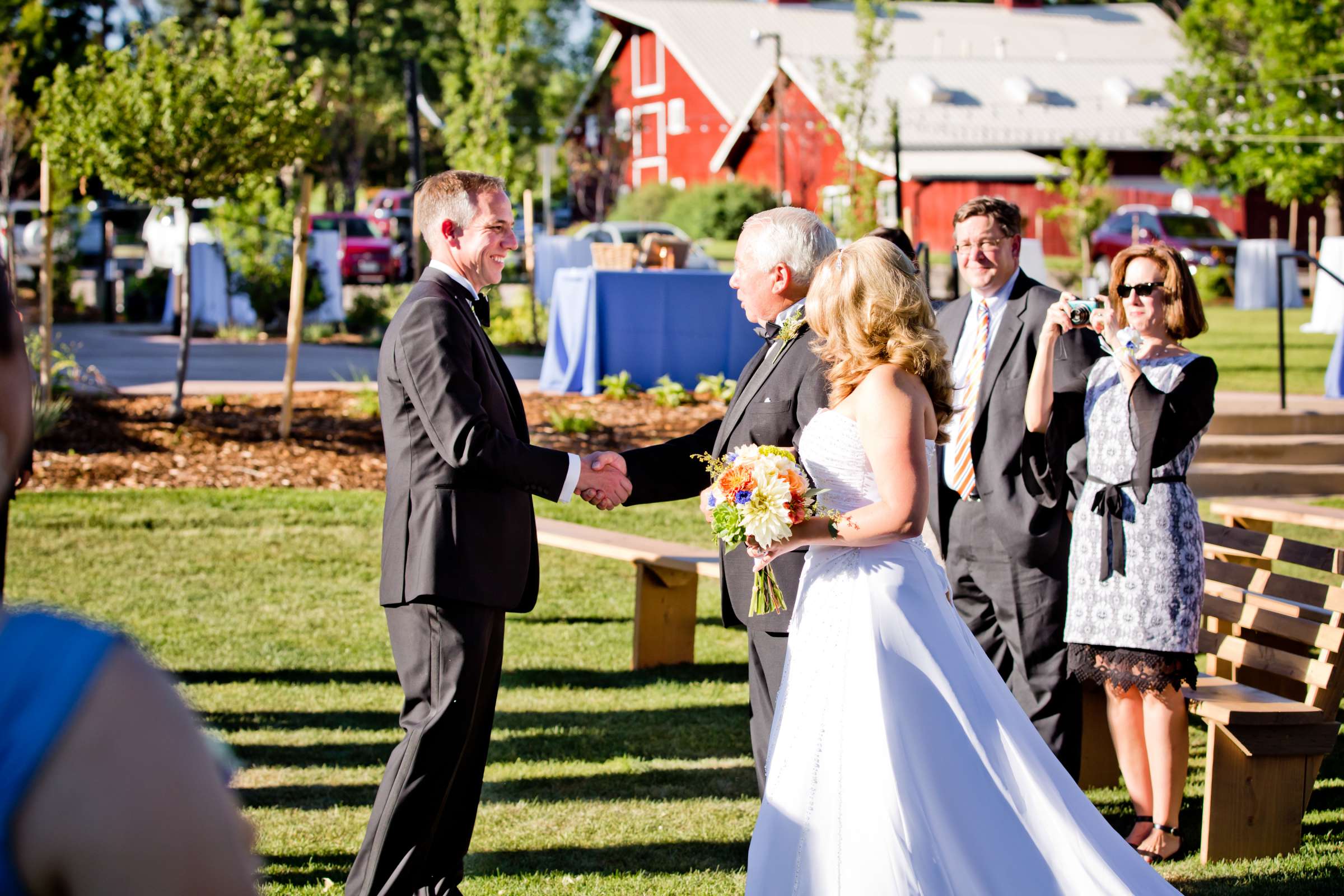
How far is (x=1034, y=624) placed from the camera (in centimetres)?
508

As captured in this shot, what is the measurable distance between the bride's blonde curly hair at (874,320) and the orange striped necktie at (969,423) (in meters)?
1.47

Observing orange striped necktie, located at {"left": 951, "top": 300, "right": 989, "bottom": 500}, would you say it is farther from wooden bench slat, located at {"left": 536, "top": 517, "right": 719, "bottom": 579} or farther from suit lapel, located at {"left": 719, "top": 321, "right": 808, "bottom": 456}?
wooden bench slat, located at {"left": 536, "top": 517, "right": 719, "bottom": 579}

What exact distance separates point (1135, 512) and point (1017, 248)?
1264 mm

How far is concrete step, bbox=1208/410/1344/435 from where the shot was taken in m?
12.6

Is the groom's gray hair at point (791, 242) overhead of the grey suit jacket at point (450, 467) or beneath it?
overhead

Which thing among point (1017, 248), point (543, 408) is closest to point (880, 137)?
point (543, 408)

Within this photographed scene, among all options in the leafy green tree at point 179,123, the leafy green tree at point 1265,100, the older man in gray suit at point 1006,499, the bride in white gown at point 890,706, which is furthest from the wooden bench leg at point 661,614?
the leafy green tree at point 1265,100

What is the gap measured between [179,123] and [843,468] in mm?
10162

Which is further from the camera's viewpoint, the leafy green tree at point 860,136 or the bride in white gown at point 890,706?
the leafy green tree at point 860,136

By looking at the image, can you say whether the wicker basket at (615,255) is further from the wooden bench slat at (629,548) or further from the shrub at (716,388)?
the wooden bench slat at (629,548)

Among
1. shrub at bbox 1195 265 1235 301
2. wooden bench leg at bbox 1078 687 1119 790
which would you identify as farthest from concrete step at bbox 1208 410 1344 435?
shrub at bbox 1195 265 1235 301

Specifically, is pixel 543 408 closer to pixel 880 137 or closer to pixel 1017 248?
pixel 1017 248

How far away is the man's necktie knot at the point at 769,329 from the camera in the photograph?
412cm

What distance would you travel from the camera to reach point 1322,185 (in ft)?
109
